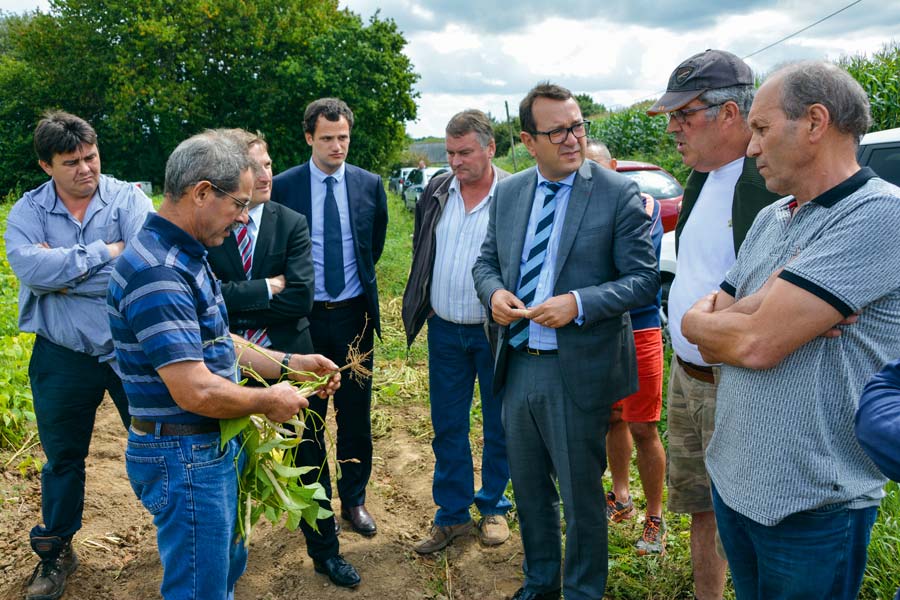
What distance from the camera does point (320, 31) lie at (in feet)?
105

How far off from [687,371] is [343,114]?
2505 mm

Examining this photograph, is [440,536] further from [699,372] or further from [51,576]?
[51,576]

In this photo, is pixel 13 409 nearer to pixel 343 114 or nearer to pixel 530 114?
pixel 343 114

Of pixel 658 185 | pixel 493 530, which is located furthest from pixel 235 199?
pixel 658 185

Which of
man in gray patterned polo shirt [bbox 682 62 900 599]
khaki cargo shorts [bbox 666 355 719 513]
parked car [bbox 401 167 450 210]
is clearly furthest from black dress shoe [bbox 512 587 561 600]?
parked car [bbox 401 167 450 210]

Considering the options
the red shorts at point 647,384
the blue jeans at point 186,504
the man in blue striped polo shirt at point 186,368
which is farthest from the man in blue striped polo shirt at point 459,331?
the blue jeans at point 186,504

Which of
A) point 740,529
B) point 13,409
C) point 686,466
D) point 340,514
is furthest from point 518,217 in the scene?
point 13,409

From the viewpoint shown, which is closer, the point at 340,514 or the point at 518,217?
the point at 518,217

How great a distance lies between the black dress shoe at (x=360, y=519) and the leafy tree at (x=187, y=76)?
81.6 feet

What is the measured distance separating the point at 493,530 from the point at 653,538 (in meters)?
0.89

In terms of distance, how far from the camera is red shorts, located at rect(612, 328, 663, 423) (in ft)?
12.7

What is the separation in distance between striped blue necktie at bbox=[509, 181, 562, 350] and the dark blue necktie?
4.05 ft

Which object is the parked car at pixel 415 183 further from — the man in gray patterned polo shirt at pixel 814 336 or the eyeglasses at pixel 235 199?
the man in gray patterned polo shirt at pixel 814 336

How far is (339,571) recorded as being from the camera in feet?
11.8
